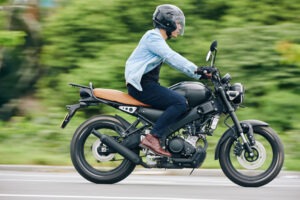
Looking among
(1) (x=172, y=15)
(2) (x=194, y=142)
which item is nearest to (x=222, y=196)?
(2) (x=194, y=142)

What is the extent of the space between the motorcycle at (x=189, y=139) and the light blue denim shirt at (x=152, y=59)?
0.80 feet

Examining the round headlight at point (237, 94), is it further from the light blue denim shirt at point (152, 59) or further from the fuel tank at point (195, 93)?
the light blue denim shirt at point (152, 59)

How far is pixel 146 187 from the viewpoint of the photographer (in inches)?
326

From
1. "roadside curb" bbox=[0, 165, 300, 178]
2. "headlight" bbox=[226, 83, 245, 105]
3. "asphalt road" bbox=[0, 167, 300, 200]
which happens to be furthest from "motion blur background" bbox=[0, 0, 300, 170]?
"headlight" bbox=[226, 83, 245, 105]

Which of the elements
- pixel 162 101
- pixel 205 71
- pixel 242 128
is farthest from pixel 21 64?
pixel 242 128

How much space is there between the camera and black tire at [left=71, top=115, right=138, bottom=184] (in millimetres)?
8492

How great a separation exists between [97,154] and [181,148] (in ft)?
3.18

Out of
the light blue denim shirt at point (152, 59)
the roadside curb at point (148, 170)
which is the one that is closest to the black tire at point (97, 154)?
the light blue denim shirt at point (152, 59)

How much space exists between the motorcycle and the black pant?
0.09 meters

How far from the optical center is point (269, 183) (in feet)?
28.6

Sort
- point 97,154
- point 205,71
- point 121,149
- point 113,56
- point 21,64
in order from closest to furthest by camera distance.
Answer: point 205,71, point 121,149, point 97,154, point 113,56, point 21,64

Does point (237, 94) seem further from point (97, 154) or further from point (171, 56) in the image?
point (97, 154)

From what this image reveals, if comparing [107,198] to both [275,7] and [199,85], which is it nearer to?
[199,85]

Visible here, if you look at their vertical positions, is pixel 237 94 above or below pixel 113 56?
above
